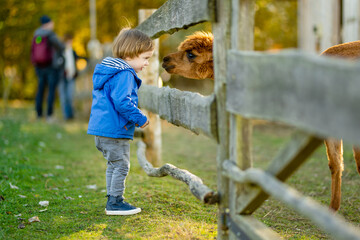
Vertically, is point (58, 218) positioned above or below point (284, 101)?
below

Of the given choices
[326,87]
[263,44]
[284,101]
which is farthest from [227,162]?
[263,44]

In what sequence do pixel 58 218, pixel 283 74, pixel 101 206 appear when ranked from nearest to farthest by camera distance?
pixel 283 74
pixel 58 218
pixel 101 206

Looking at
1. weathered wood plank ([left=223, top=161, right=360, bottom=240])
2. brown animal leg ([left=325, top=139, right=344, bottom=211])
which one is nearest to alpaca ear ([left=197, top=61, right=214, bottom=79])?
brown animal leg ([left=325, top=139, right=344, bottom=211])

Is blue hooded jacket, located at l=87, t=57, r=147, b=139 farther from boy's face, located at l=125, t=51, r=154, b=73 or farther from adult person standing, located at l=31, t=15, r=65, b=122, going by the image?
adult person standing, located at l=31, t=15, r=65, b=122

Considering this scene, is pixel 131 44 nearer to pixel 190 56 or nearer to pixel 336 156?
pixel 190 56

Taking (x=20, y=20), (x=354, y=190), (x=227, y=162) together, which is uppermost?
(x=20, y=20)

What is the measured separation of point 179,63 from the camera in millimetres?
4191

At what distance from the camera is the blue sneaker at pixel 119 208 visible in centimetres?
316

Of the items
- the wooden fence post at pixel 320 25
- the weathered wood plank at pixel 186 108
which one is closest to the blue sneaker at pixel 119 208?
the weathered wood plank at pixel 186 108

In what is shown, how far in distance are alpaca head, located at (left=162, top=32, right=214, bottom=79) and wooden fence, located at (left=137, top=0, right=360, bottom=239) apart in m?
1.21

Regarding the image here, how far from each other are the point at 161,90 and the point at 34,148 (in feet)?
11.8

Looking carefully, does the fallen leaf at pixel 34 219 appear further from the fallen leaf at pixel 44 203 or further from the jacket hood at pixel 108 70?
the jacket hood at pixel 108 70

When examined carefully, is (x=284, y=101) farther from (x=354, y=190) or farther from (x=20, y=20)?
(x=20, y=20)

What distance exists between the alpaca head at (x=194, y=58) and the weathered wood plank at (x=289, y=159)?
7.30 feet
